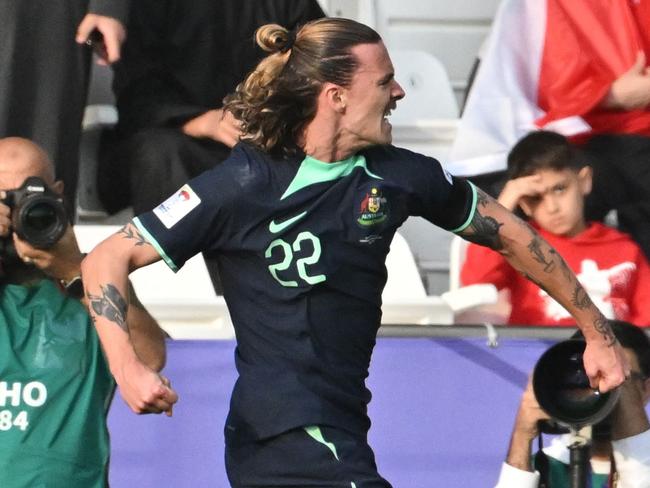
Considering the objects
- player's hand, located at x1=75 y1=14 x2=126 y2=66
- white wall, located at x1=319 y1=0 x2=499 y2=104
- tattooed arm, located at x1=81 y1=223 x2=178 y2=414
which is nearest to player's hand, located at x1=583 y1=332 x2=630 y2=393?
tattooed arm, located at x1=81 y1=223 x2=178 y2=414

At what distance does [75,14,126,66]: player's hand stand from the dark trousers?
1.11 ft

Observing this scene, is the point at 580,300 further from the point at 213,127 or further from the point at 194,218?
the point at 213,127

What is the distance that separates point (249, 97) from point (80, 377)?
2.20 ft

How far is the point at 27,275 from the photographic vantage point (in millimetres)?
3527

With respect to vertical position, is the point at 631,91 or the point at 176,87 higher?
the point at 631,91

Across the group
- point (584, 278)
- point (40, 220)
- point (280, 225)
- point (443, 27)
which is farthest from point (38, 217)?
point (443, 27)

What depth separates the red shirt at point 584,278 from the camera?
463 centimetres

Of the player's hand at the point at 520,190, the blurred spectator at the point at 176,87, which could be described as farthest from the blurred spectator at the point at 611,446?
the blurred spectator at the point at 176,87

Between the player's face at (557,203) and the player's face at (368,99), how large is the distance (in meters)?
1.37

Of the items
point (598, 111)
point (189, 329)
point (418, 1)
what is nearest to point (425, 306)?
point (189, 329)

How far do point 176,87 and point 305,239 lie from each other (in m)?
1.98

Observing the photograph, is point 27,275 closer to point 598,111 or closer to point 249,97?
point 249,97

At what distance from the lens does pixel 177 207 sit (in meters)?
3.22

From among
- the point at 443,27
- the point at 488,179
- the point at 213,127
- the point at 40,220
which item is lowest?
the point at 443,27
